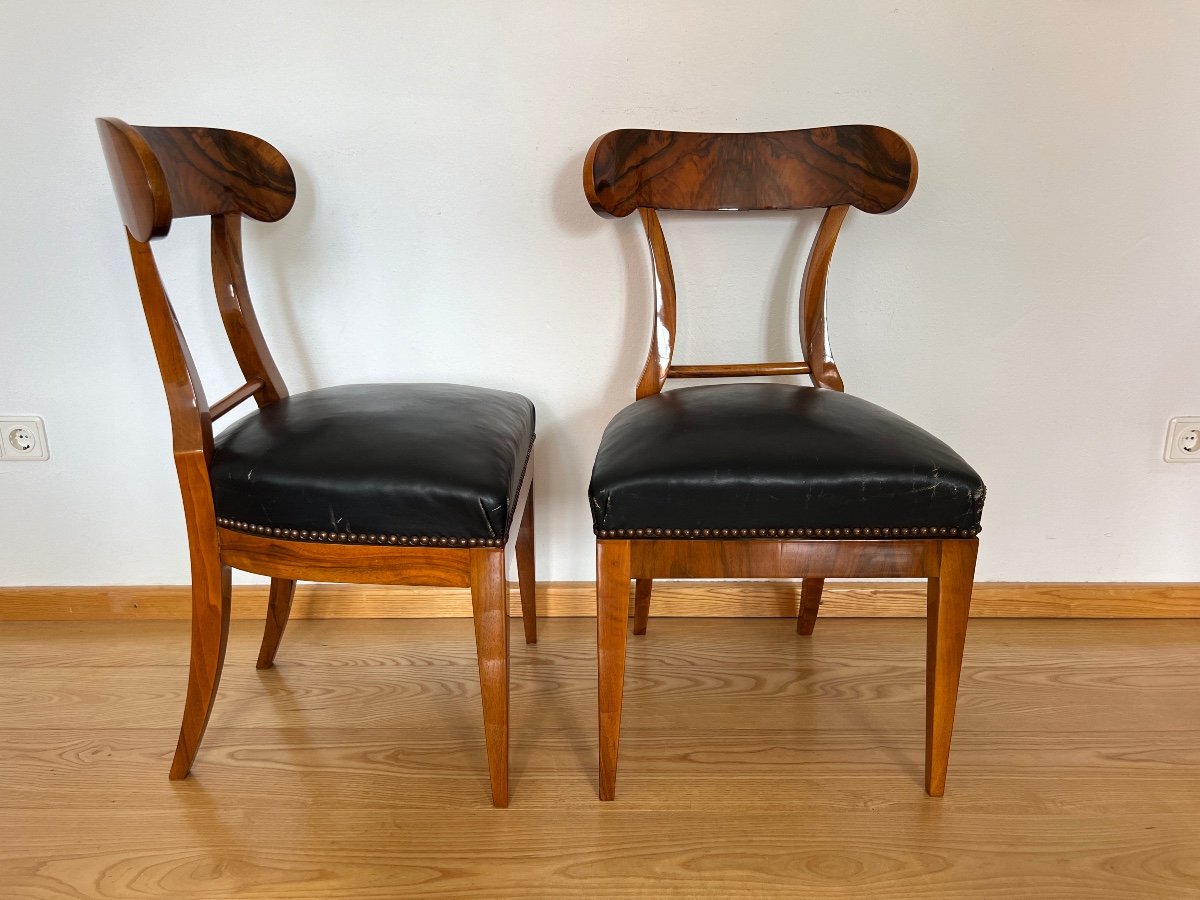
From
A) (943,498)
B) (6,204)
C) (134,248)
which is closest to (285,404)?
(134,248)

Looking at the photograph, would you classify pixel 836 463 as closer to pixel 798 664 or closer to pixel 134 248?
pixel 798 664

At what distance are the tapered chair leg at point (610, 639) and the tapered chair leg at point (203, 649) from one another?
1.72 ft

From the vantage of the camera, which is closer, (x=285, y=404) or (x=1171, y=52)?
(x=285, y=404)

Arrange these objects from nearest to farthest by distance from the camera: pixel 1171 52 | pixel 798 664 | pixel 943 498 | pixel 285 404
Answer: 1. pixel 943 498
2. pixel 285 404
3. pixel 1171 52
4. pixel 798 664

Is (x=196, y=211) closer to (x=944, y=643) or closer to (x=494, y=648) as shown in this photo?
(x=494, y=648)

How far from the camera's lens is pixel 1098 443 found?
1.59 metres

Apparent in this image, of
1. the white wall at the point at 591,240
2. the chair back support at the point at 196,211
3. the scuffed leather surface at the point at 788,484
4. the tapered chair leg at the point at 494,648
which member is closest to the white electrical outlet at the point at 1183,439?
the white wall at the point at 591,240

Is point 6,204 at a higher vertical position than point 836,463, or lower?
higher

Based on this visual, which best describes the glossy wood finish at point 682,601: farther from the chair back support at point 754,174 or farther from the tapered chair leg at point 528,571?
the chair back support at point 754,174

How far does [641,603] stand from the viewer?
1.57 meters

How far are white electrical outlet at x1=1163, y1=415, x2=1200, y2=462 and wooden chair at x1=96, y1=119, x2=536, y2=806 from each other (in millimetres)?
1277

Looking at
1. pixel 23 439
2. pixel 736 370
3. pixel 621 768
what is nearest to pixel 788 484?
pixel 736 370

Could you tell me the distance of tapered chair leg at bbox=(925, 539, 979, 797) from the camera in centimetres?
105

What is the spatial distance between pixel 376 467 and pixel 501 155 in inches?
27.1
